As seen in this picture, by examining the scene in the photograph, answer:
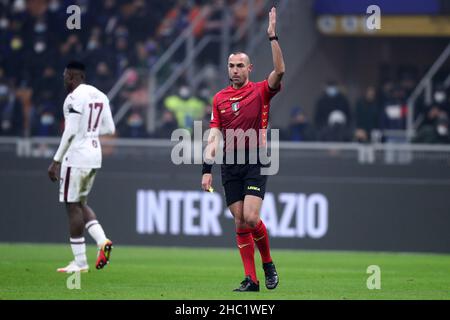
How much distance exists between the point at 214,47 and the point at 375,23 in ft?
14.4

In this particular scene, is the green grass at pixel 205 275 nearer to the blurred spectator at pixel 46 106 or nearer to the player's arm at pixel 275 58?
the player's arm at pixel 275 58

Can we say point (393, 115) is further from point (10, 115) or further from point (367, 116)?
point (10, 115)

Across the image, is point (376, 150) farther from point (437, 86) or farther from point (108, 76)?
point (108, 76)

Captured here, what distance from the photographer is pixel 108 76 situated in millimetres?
24750

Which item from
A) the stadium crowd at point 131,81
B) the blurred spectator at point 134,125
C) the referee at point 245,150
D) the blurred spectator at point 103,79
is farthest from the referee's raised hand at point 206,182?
the blurred spectator at point 103,79

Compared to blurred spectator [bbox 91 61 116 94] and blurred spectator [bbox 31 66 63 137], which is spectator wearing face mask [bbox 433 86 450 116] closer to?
blurred spectator [bbox 91 61 116 94]

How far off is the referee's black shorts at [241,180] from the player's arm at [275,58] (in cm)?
91

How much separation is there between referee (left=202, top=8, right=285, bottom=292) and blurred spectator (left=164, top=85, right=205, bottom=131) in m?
10.5

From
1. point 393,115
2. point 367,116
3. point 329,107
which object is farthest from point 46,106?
point 393,115

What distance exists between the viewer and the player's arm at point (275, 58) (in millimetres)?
11891

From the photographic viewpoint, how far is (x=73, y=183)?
1410cm

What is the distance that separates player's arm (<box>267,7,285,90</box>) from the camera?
39.0 ft

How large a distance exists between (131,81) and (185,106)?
1612 mm
